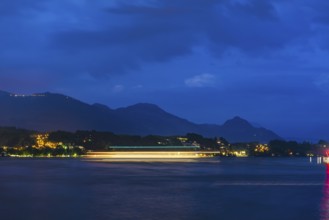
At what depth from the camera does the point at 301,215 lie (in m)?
21.1

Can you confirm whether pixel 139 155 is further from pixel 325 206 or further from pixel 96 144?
pixel 325 206

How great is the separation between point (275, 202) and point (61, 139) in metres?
144

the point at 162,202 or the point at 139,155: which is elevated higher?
the point at 139,155

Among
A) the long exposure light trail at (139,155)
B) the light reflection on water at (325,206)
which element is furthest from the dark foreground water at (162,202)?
the long exposure light trail at (139,155)

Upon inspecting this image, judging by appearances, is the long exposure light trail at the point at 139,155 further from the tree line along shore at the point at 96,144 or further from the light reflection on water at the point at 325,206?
the light reflection on water at the point at 325,206

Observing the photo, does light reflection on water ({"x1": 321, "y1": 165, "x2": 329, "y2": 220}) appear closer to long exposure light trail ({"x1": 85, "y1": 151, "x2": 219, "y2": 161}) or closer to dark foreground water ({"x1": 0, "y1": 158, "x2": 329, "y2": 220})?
dark foreground water ({"x1": 0, "y1": 158, "x2": 329, "y2": 220})

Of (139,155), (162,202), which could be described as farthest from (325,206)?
A: (139,155)

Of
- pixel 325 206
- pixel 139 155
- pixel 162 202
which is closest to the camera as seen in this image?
pixel 325 206

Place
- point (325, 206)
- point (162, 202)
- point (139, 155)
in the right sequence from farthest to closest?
point (139, 155)
point (162, 202)
point (325, 206)

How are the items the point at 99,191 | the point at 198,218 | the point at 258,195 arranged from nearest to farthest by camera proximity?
the point at 198,218
the point at 258,195
the point at 99,191

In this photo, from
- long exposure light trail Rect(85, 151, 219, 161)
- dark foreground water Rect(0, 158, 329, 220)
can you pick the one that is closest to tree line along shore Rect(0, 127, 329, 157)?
long exposure light trail Rect(85, 151, 219, 161)

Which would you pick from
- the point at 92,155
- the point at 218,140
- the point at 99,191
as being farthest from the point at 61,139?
the point at 99,191

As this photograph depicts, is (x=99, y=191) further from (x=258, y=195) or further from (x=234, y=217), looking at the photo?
(x=234, y=217)

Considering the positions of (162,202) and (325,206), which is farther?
(162,202)
